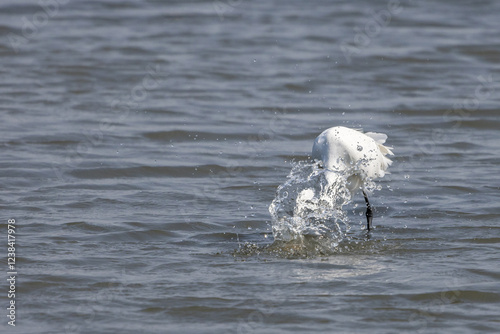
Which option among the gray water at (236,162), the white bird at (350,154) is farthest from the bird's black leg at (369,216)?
the gray water at (236,162)

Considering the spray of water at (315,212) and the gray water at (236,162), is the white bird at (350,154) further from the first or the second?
the gray water at (236,162)

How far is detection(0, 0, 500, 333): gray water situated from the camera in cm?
599

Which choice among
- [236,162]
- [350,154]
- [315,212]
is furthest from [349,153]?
[236,162]

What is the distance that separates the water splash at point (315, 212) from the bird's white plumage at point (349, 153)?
0.25 feet

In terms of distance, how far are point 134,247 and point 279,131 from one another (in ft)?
15.6

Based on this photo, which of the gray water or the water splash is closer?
the gray water

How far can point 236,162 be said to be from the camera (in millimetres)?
10211

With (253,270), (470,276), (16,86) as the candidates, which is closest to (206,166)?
(253,270)

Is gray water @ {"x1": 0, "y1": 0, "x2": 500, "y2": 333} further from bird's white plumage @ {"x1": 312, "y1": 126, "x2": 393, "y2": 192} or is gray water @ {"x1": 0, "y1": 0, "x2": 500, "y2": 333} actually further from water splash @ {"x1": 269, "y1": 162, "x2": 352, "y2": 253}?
bird's white plumage @ {"x1": 312, "y1": 126, "x2": 393, "y2": 192}

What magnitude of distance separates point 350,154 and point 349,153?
0.04 ft

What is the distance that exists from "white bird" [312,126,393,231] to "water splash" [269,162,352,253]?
6 centimetres

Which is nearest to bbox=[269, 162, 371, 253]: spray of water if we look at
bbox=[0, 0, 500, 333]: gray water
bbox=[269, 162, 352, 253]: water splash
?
bbox=[269, 162, 352, 253]: water splash

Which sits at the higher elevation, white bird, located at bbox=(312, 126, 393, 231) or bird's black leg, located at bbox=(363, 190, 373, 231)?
white bird, located at bbox=(312, 126, 393, 231)

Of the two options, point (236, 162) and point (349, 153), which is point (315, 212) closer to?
point (349, 153)
